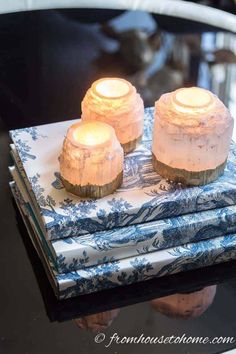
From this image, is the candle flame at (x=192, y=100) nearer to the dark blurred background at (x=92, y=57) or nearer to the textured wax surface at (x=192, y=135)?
the textured wax surface at (x=192, y=135)

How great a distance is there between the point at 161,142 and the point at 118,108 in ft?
0.23


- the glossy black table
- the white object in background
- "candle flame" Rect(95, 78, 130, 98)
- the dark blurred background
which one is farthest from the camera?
the white object in background

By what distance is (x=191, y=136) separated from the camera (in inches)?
31.4

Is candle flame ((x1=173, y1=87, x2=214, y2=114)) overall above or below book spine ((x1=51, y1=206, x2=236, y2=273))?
above

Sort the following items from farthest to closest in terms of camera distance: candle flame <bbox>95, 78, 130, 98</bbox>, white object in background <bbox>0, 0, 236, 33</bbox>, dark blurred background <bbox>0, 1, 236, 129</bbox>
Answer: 1. white object in background <bbox>0, 0, 236, 33</bbox>
2. dark blurred background <bbox>0, 1, 236, 129</bbox>
3. candle flame <bbox>95, 78, 130, 98</bbox>

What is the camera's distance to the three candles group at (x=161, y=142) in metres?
0.78

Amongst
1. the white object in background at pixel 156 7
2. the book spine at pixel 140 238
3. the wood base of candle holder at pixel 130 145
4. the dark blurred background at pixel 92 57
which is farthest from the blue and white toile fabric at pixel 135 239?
the white object in background at pixel 156 7

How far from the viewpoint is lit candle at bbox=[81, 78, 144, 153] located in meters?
0.85

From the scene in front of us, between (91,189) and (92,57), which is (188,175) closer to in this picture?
(91,189)

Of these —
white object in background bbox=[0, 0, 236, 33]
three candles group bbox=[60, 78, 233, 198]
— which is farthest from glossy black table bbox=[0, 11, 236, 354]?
white object in background bbox=[0, 0, 236, 33]

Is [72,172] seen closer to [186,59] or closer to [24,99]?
[24,99]

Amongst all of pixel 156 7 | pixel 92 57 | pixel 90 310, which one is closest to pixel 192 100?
pixel 90 310

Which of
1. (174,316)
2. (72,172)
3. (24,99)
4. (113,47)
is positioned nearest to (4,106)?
(24,99)

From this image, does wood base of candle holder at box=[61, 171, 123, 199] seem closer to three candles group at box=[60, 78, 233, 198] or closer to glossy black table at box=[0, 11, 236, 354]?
three candles group at box=[60, 78, 233, 198]
